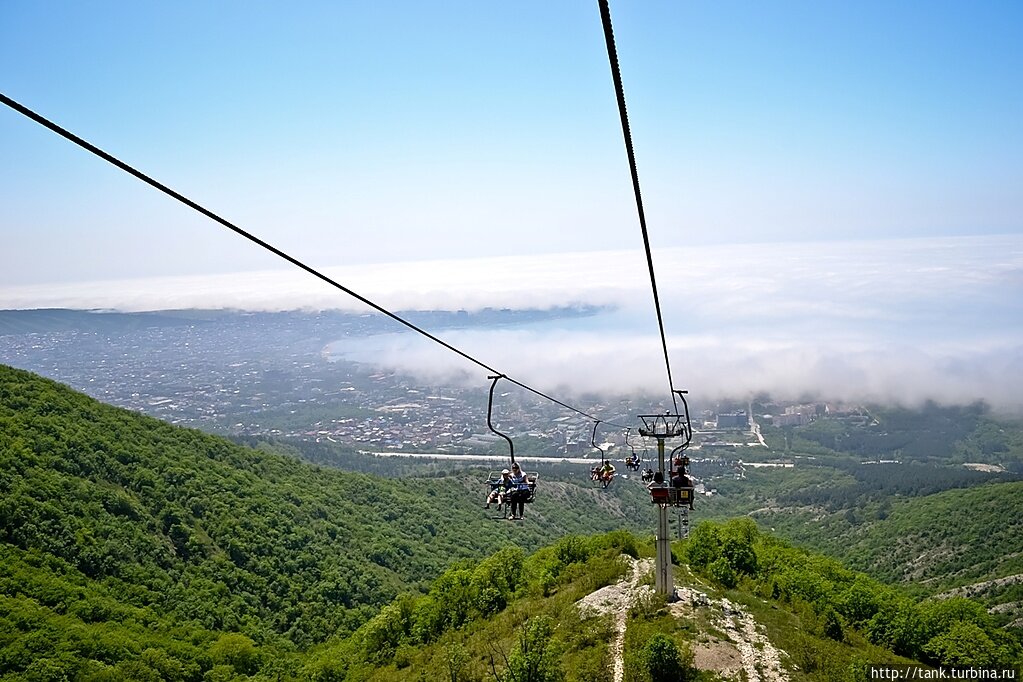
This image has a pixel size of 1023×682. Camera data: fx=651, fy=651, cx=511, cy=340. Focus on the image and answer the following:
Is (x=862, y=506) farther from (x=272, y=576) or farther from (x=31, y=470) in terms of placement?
(x=31, y=470)

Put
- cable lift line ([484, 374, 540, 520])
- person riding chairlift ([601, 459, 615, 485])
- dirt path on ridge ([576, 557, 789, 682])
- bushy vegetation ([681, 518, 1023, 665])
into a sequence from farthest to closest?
bushy vegetation ([681, 518, 1023, 665]) < dirt path on ridge ([576, 557, 789, 682]) < person riding chairlift ([601, 459, 615, 485]) < cable lift line ([484, 374, 540, 520])

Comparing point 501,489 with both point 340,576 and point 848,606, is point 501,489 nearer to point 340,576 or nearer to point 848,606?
point 848,606

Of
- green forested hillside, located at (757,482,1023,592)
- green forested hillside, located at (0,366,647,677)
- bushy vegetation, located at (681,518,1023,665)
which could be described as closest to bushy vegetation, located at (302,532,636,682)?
bushy vegetation, located at (681,518,1023,665)

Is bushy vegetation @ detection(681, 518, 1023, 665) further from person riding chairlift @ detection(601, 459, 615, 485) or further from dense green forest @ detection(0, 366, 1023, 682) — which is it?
person riding chairlift @ detection(601, 459, 615, 485)

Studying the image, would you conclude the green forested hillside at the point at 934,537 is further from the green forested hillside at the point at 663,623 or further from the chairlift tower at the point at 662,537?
the chairlift tower at the point at 662,537

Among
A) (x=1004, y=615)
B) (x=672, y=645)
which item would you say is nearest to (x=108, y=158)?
(x=672, y=645)

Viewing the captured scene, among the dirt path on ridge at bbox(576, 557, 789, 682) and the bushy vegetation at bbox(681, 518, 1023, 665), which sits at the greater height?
the dirt path on ridge at bbox(576, 557, 789, 682)

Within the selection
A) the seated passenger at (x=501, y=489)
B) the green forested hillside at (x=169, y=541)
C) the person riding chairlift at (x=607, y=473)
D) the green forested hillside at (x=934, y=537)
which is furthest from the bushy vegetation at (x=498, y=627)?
the green forested hillside at (x=934, y=537)
